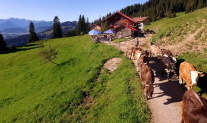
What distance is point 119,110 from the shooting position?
13.1 metres

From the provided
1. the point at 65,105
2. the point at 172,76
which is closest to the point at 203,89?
the point at 172,76

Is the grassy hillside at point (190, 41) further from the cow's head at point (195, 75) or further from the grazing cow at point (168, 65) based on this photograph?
the grazing cow at point (168, 65)

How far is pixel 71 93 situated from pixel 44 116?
12.9ft

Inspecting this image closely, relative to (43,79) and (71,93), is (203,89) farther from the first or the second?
(43,79)

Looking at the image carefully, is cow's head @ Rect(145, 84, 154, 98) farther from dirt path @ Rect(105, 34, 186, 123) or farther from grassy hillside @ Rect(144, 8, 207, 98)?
grassy hillside @ Rect(144, 8, 207, 98)

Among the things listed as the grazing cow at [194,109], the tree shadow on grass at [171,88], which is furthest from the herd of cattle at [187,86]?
the tree shadow on grass at [171,88]

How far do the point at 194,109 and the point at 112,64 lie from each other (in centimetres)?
1587

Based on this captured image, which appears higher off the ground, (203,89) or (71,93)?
(203,89)

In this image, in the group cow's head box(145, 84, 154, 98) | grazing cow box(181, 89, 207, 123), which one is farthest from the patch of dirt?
grazing cow box(181, 89, 207, 123)

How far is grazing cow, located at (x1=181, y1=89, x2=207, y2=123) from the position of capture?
26.3 ft

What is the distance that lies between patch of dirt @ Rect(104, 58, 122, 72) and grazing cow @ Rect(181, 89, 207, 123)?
1378 cm

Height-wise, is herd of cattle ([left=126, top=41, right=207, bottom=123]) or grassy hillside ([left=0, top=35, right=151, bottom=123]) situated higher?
herd of cattle ([left=126, top=41, right=207, bottom=123])

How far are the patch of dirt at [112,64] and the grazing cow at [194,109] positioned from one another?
1378 cm

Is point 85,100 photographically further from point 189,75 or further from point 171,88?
point 189,75
